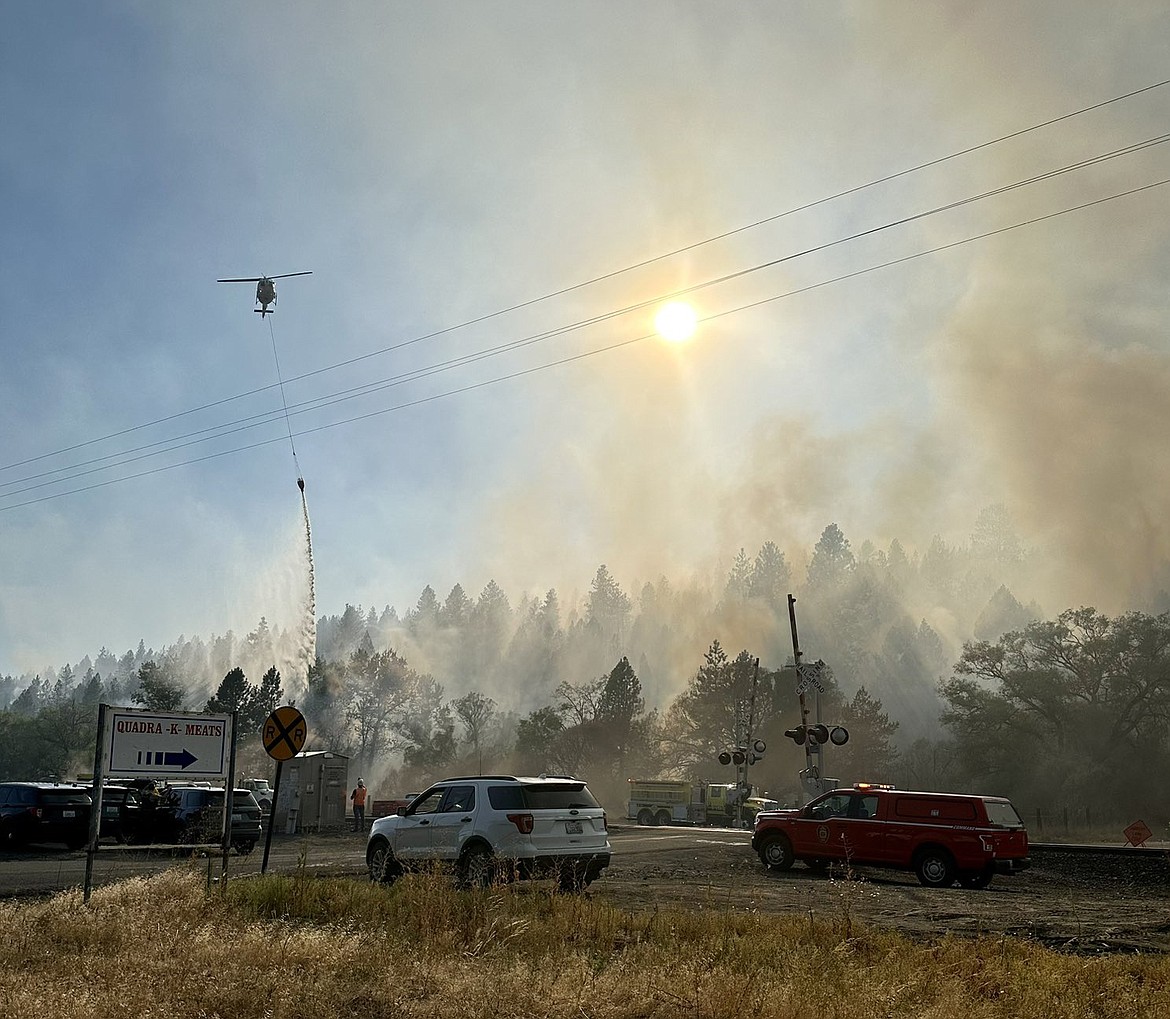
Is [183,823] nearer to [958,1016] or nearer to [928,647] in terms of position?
[958,1016]

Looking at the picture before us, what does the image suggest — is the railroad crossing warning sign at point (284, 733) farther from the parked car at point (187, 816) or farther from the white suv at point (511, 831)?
the parked car at point (187, 816)

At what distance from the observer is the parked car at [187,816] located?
22406 mm

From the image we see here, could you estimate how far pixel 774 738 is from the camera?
83312 millimetres

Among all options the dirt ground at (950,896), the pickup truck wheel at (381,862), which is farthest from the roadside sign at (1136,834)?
the pickup truck wheel at (381,862)

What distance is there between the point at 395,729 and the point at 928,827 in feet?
327

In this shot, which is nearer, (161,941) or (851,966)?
(851,966)

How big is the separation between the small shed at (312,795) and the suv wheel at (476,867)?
2280 centimetres

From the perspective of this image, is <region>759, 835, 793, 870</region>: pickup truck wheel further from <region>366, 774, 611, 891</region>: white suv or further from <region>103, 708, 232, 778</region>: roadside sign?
<region>103, 708, 232, 778</region>: roadside sign

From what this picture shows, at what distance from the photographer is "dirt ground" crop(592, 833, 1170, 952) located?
1160 centimetres

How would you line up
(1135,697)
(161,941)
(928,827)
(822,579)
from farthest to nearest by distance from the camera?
1. (822,579)
2. (1135,697)
3. (928,827)
4. (161,941)

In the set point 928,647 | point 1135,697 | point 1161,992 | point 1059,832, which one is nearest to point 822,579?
point 928,647

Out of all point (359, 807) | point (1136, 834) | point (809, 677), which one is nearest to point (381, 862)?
point (359, 807)

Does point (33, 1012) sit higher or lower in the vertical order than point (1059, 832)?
higher

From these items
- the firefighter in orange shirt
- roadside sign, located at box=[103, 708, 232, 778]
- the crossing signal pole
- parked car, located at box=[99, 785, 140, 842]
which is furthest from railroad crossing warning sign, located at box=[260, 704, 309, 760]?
the firefighter in orange shirt
